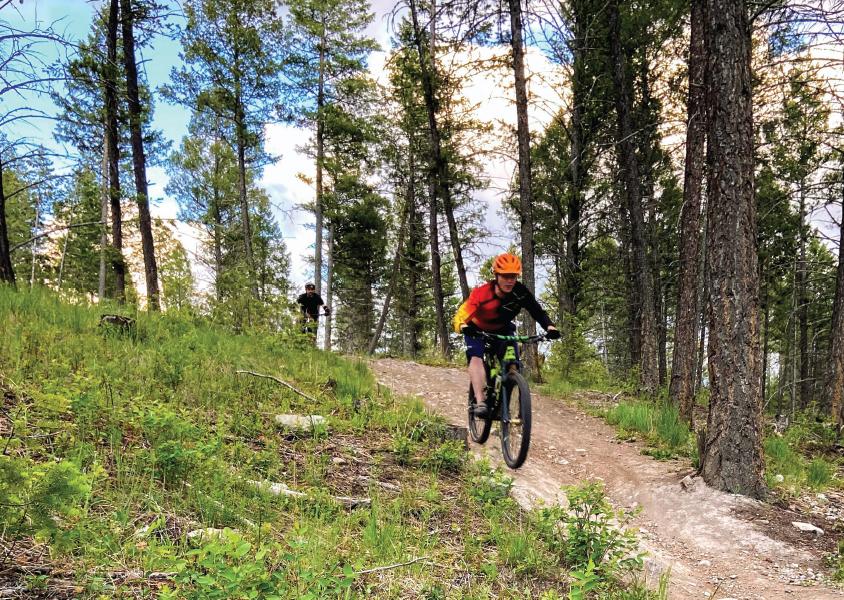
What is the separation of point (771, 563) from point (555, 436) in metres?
3.86

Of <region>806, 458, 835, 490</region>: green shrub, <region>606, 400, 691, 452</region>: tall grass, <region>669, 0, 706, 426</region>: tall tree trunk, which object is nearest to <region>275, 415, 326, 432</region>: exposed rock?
<region>606, 400, 691, 452</region>: tall grass

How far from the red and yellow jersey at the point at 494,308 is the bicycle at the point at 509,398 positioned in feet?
0.78

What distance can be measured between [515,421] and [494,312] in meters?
1.32

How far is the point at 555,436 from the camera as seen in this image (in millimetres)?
7750

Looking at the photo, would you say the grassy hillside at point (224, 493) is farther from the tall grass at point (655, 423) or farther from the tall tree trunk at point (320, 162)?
the tall tree trunk at point (320, 162)

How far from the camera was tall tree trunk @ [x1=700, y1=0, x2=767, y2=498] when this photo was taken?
5102 millimetres

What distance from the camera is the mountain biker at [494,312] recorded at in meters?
5.34

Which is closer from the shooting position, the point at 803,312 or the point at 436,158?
the point at 436,158

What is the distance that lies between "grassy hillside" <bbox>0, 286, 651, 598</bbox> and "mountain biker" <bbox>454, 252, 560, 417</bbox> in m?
0.95

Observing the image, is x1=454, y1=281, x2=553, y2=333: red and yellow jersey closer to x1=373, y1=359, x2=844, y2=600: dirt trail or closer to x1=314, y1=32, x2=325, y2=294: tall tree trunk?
x1=373, y1=359, x2=844, y2=600: dirt trail

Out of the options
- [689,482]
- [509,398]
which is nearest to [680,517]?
[689,482]

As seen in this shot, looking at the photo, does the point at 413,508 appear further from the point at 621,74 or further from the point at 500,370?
the point at 621,74

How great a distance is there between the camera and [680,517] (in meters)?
4.93

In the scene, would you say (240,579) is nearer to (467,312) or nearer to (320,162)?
(467,312)
